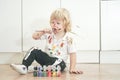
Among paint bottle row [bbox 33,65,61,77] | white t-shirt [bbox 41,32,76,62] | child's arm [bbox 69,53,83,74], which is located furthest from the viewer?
white t-shirt [bbox 41,32,76,62]

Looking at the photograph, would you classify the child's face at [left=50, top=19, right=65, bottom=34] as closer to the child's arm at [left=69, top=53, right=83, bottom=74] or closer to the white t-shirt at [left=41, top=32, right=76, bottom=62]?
the white t-shirt at [left=41, top=32, right=76, bottom=62]

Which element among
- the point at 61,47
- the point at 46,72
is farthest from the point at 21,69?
the point at 61,47

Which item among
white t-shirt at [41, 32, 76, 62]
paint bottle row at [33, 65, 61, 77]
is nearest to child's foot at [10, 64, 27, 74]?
paint bottle row at [33, 65, 61, 77]

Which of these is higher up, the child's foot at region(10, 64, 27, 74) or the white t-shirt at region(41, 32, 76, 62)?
the white t-shirt at region(41, 32, 76, 62)

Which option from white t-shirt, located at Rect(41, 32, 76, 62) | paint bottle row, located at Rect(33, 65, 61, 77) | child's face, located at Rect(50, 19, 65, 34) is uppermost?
child's face, located at Rect(50, 19, 65, 34)

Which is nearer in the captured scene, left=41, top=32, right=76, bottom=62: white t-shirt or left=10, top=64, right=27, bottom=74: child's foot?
left=10, top=64, right=27, bottom=74: child's foot

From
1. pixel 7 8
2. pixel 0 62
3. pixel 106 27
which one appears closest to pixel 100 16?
pixel 106 27

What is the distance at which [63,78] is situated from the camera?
5.36 feet

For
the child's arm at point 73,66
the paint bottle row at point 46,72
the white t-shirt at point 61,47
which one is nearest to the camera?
the paint bottle row at point 46,72

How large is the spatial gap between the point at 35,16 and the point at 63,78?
792 millimetres

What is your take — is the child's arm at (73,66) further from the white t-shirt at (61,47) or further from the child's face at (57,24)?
the child's face at (57,24)

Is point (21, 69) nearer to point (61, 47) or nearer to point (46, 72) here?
point (46, 72)

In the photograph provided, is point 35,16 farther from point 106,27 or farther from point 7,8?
point 106,27

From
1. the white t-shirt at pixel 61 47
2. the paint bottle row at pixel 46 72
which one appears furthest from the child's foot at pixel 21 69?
the white t-shirt at pixel 61 47
